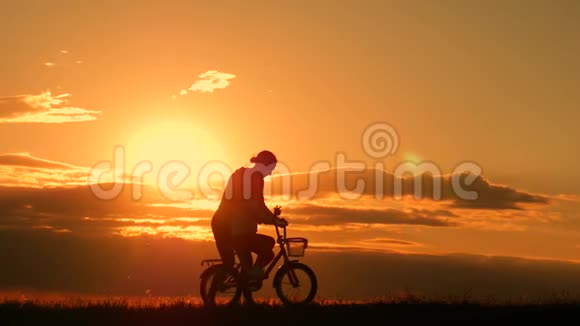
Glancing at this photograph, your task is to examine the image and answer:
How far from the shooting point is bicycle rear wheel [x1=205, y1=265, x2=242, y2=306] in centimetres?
1747

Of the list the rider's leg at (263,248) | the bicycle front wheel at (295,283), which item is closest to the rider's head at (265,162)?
the rider's leg at (263,248)

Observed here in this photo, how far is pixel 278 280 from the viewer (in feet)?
57.3

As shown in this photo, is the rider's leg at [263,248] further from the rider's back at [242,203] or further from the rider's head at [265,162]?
the rider's head at [265,162]

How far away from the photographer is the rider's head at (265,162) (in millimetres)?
16812

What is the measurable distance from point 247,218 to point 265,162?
1.23m

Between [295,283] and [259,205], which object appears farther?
[295,283]

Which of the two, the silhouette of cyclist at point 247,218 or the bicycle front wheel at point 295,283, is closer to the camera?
the silhouette of cyclist at point 247,218

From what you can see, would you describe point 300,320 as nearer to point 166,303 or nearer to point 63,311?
point 166,303

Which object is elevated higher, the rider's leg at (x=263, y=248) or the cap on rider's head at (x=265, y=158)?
the cap on rider's head at (x=265, y=158)

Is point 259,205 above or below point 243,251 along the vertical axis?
above

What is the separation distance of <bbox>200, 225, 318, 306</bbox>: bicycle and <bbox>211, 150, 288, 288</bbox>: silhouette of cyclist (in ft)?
0.64

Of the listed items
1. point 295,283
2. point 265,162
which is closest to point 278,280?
point 295,283

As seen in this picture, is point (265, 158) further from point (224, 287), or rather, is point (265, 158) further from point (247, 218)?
point (224, 287)

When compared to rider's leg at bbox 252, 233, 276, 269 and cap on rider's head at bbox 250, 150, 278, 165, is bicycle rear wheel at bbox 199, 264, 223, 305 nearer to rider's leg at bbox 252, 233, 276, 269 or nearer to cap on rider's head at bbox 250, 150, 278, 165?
rider's leg at bbox 252, 233, 276, 269
